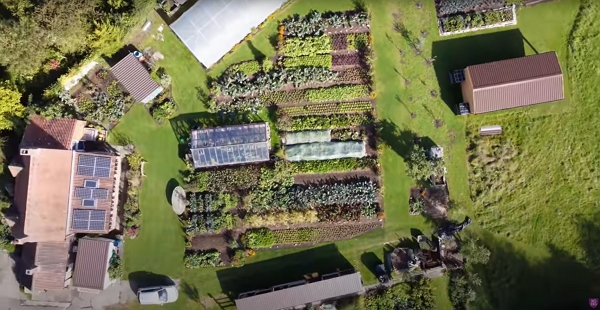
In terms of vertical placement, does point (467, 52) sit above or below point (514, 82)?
above

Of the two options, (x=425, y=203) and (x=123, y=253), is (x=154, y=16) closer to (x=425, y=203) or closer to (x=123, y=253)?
(x=123, y=253)

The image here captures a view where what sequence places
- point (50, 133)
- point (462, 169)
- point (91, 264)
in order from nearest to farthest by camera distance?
point (50, 133) → point (91, 264) → point (462, 169)

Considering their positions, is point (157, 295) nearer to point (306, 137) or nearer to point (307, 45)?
point (306, 137)

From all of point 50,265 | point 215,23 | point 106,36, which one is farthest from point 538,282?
point 106,36

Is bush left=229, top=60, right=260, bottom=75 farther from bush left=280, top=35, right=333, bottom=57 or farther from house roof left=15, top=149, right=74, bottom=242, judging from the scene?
house roof left=15, top=149, right=74, bottom=242

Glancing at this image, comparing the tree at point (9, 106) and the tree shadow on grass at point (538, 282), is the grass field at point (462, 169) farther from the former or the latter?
the tree at point (9, 106)

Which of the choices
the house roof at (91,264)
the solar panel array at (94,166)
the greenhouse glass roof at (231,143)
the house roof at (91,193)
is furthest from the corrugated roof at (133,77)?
the house roof at (91,264)

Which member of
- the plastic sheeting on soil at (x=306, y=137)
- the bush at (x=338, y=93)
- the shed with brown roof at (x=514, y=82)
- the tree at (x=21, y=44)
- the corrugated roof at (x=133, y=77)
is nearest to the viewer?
the tree at (x=21, y=44)
